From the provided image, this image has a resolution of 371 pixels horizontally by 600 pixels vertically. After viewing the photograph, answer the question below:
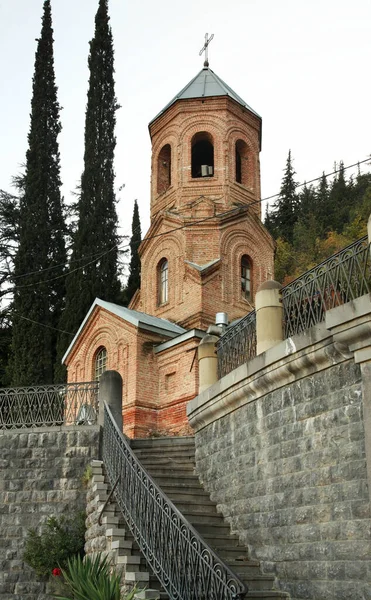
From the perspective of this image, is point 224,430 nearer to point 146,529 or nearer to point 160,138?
point 146,529

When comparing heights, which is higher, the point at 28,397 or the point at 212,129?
the point at 212,129

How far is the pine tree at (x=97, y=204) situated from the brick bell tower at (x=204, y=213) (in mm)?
4249

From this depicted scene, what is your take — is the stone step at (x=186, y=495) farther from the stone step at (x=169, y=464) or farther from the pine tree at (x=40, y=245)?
the pine tree at (x=40, y=245)

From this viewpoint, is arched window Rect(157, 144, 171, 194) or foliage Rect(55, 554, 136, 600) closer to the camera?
foliage Rect(55, 554, 136, 600)

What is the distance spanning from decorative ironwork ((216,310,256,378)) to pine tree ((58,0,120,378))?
706 inches

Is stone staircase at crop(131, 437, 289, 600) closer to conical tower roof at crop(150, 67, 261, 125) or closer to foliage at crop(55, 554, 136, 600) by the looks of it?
foliage at crop(55, 554, 136, 600)

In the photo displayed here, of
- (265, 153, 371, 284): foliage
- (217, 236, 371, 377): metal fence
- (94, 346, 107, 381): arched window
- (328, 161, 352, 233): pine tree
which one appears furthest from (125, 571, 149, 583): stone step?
(328, 161, 352, 233): pine tree

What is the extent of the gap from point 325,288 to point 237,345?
2507 millimetres

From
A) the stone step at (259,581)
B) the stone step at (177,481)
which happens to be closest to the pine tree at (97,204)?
the stone step at (177,481)

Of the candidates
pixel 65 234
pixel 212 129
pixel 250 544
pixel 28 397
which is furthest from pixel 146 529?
pixel 65 234

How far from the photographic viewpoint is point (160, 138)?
86.0 feet

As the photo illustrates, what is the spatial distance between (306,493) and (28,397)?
7051 mm

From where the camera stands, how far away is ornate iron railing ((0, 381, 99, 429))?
12992mm

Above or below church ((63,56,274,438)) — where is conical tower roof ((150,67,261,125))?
above
